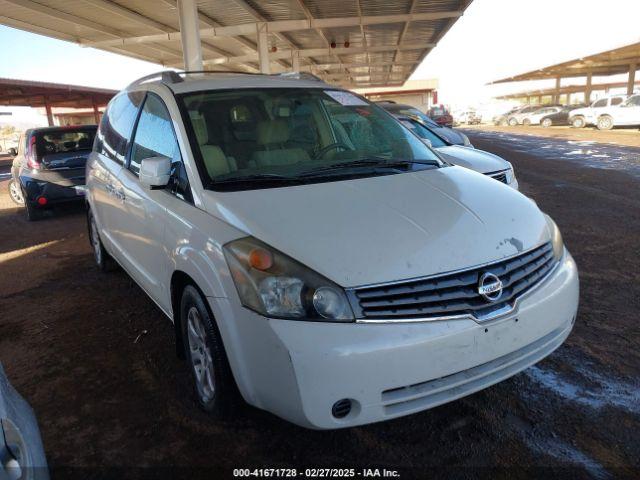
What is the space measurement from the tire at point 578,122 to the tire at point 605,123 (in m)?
2.59

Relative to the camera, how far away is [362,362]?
6.27 ft

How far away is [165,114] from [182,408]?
5.73 ft

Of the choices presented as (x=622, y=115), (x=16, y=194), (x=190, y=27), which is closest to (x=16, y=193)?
(x=16, y=194)

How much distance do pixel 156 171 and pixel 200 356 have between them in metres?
1.02

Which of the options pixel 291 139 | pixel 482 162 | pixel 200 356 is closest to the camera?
pixel 200 356

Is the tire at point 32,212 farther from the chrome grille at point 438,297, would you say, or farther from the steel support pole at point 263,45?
the steel support pole at point 263,45

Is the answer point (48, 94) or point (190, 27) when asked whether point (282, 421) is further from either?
point (48, 94)

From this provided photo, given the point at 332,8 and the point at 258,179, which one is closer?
the point at 258,179

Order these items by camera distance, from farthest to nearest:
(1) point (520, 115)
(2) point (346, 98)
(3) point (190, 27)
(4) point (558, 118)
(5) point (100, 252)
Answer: (1) point (520, 115) < (4) point (558, 118) < (3) point (190, 27) < (5) point (100, 252) < (2) point (346, 98)

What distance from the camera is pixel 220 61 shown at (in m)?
22.2

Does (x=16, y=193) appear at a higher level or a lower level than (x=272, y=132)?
lower

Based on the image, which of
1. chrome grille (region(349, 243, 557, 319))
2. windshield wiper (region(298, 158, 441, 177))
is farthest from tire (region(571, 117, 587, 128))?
chrome grille (region(349, 243, 557, 319))

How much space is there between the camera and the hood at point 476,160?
564 cm

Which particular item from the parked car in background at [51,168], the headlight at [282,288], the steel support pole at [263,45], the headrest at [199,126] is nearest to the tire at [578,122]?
the steel support pole at [263,45]
